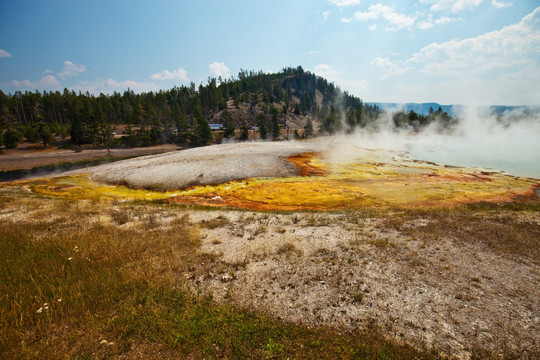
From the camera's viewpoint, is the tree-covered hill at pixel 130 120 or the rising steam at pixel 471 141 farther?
the tree-covered hill at pixel 130 120

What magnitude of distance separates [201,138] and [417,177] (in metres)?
81.1

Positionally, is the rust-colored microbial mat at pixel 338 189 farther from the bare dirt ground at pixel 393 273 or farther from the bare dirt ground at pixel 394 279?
the bare dirt ground at pixel 394 279

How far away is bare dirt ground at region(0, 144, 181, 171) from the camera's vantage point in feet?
179

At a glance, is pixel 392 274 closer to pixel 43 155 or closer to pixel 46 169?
pixel 46 169

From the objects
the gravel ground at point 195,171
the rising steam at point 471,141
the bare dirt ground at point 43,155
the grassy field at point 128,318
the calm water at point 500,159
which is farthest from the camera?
the bare dirt ground at point 43,155

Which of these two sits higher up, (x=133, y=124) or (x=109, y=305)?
(x=133, y=124)

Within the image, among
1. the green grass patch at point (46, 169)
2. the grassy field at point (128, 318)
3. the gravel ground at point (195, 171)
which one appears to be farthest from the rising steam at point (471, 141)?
the green grass patch at point (46, 169)

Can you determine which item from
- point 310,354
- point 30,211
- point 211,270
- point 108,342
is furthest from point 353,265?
point 30,211

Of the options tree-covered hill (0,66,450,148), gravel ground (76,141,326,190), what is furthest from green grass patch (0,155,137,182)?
tree-covered hill (0,66,450,148)

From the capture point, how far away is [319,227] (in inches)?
618

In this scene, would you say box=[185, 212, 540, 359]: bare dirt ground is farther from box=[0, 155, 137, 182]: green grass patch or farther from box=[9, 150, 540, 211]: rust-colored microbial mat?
box=[0, 155, 137, 182]: green grass patch

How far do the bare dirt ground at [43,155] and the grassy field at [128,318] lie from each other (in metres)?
64.2

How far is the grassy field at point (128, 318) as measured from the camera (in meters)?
5.64

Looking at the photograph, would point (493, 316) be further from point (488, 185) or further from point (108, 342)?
point (488, 185)
